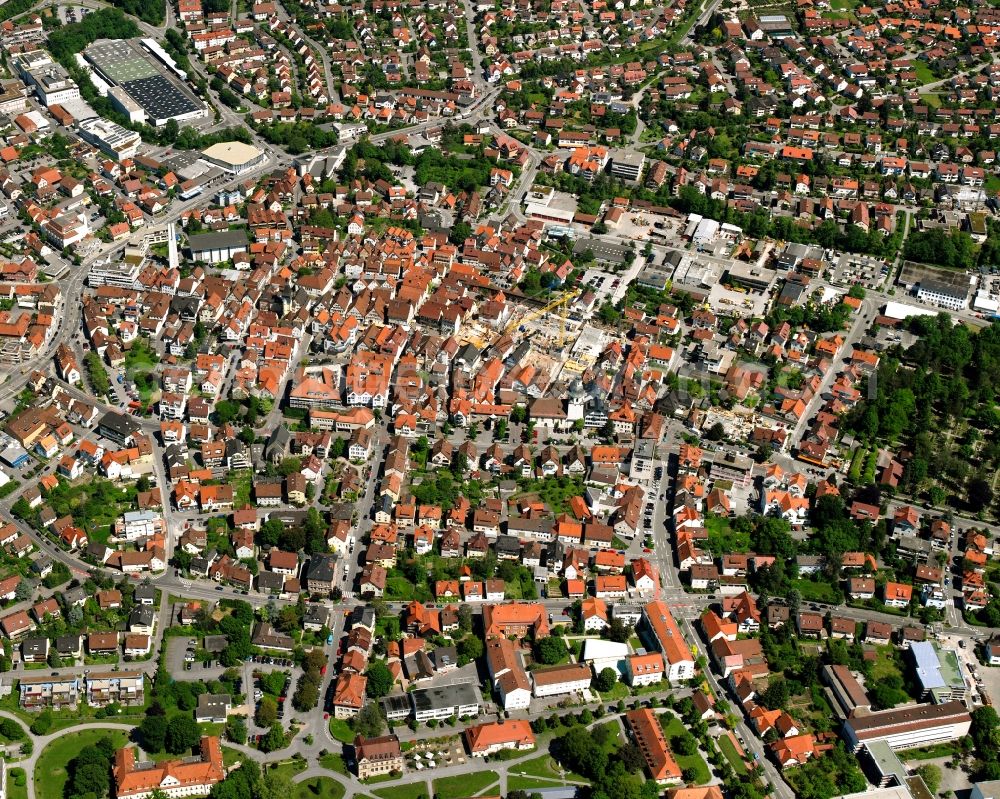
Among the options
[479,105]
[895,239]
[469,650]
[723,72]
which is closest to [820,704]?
[469,650]

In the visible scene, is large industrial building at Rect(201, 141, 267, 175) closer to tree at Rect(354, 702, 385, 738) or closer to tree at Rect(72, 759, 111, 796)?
tree at Rect(354, 702, 385, 738)

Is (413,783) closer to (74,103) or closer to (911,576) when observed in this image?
(911,576)

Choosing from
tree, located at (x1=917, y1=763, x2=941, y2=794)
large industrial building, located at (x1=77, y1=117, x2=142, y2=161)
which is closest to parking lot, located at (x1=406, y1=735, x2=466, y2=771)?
tree, located at (x1=917, y1=763, x2=941, y2=794)

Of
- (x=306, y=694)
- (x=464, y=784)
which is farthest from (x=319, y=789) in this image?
(x=464, y=784)

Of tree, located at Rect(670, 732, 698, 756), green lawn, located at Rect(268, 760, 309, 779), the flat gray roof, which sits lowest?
tree, located at Rect(670, 732, 698, 756)

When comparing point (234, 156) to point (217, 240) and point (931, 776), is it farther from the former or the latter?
point (931, 776)

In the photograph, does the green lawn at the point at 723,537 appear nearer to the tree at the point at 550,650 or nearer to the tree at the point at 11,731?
the tree at the point at 550,650
